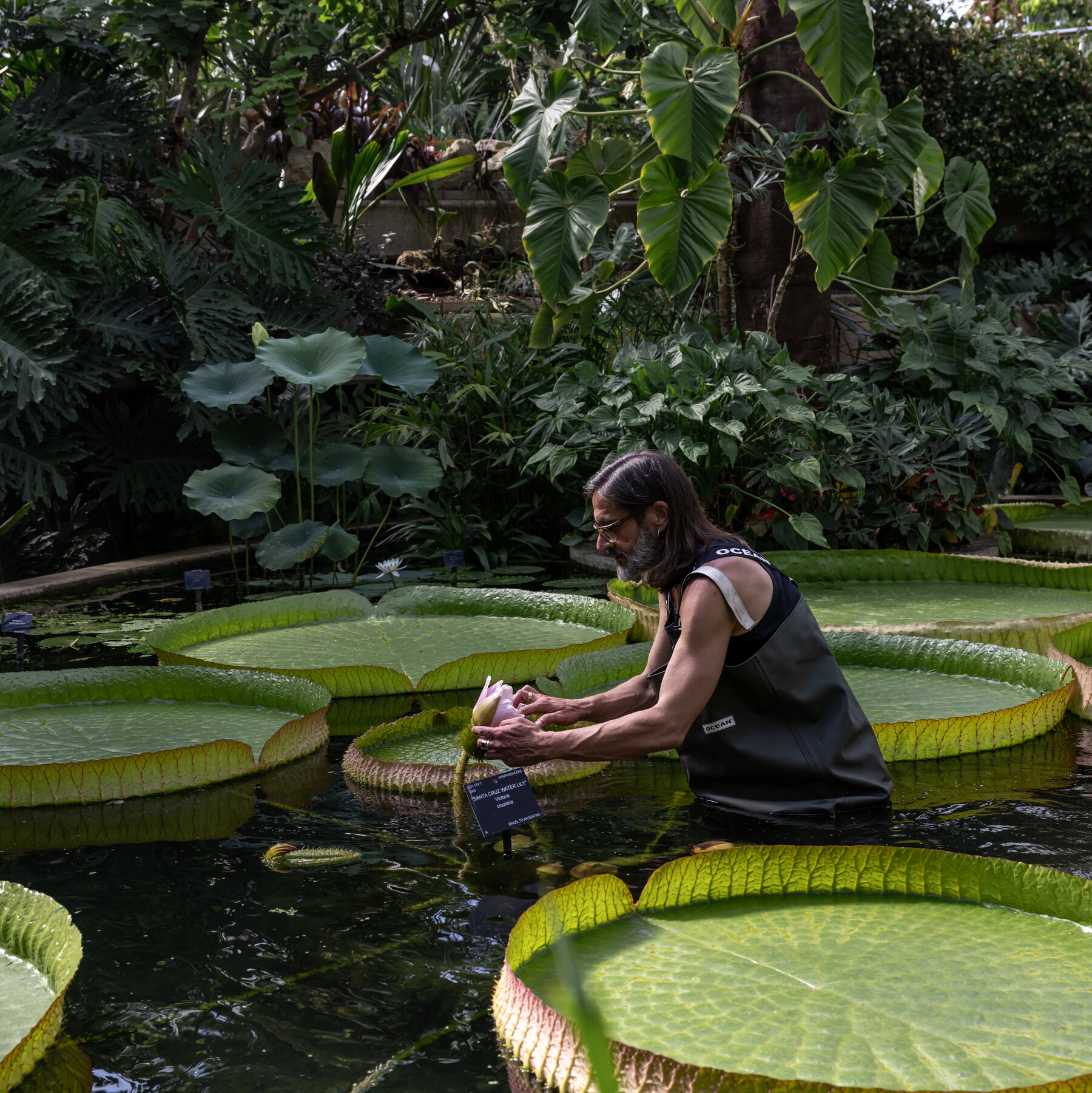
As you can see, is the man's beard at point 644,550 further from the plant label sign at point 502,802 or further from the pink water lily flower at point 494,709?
the plant label sign at point 502,802

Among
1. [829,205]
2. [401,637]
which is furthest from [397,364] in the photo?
[829,205]

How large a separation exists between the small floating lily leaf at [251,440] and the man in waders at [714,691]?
3522 millimetres

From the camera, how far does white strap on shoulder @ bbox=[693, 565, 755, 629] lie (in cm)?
222

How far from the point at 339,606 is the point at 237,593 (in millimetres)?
1280

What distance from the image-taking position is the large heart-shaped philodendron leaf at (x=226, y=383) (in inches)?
216

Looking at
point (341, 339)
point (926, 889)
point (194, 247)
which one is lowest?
point (926, 889)

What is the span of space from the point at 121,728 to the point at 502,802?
4.58ft

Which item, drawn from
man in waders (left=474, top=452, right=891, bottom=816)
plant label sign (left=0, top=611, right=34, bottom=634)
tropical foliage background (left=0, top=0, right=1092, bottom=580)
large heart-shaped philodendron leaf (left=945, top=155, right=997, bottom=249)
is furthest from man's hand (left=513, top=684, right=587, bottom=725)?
large heart-shaped philodendron leaf (left=945, top=155, right=997, bottom=249)

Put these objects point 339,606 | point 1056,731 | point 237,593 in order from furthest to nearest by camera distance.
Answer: point 237,593
point 339,606
point 1056,731

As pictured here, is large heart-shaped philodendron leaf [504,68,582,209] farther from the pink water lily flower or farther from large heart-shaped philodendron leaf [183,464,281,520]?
the pink water lily flower

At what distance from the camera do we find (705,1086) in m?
1.21

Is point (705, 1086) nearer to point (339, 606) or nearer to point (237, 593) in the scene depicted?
point (339, 606)

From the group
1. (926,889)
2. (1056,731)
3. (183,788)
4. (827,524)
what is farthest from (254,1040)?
A: (827,524)

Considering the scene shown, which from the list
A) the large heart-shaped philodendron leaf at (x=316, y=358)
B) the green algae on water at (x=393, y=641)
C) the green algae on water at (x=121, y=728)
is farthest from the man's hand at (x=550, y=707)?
the large heart-shaped philodendron leaf at (x=316, y=358)
